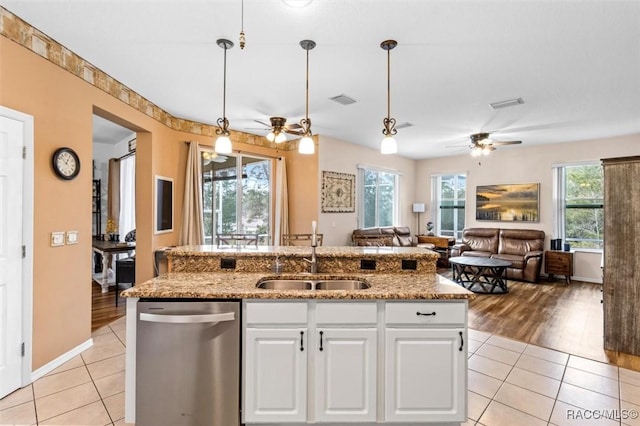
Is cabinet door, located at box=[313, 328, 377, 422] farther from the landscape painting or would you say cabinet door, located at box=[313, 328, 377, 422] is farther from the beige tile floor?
the landscape painting

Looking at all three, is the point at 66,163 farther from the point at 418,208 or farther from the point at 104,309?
the point at 418,208

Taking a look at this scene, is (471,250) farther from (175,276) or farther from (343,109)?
(175,276)

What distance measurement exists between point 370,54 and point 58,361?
3.96 m

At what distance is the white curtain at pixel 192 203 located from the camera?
489cm

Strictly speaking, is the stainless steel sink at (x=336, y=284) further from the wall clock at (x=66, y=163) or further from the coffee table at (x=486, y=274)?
the coffee table at (x=486, y=274)

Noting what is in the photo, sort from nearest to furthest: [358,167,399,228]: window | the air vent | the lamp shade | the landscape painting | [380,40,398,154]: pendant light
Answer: [380,40,398,154]: pendant light → the air vent → the landscape painting → [358,167,399,228]: window → the lamp shade

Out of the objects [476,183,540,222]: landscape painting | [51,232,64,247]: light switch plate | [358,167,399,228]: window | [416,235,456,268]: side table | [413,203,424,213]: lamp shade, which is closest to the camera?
[51,232,64,247]: light switch plate

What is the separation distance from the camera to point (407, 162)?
26.9ft

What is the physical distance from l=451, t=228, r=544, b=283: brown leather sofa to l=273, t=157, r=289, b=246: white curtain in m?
3.78

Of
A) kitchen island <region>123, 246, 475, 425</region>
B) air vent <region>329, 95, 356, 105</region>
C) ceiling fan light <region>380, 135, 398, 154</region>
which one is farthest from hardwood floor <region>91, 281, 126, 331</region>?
air vent <region>329, 95, 356, 105</region>

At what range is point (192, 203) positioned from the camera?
4.96m

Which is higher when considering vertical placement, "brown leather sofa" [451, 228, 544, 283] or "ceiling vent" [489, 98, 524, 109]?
"ceiling vent" [489, 98, 524, 109]

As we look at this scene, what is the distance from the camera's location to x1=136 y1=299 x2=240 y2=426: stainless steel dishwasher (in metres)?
1.83

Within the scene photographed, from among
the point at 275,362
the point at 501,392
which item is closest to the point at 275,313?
the point at 275,362
